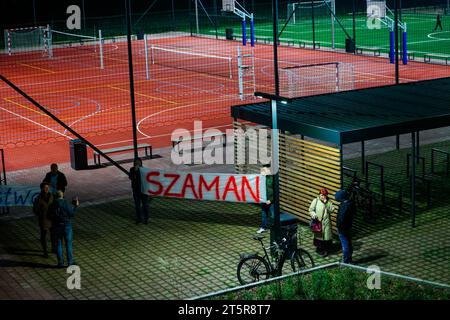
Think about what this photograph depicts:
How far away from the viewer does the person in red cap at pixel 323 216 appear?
19797mm

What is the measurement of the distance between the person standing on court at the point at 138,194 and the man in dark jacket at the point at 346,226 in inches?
214

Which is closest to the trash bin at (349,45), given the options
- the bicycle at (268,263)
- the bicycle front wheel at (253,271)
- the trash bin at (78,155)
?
the trash bin at (78,155)

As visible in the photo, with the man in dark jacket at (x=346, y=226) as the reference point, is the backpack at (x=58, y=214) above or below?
above

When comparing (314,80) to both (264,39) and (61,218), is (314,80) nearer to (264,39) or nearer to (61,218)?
(264,39)

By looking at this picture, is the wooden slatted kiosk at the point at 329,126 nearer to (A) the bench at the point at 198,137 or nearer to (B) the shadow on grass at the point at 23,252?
(A) the bench at the point at 198,137

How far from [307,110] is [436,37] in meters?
37.6

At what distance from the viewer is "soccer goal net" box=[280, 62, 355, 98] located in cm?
3981

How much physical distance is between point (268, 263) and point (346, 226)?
1.93 metres

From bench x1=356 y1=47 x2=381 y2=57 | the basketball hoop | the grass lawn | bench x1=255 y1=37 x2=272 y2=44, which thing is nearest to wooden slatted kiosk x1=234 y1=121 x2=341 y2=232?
the grass lawn

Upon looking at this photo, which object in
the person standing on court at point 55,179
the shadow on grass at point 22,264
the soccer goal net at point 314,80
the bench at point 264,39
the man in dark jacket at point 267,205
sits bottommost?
the shadow on grass at point 22,264

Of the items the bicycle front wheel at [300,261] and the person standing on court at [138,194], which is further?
the person standing on court at [138,194]

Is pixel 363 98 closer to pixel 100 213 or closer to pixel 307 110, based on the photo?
pixel 307 110

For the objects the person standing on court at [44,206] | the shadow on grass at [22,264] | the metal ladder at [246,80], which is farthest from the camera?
the metal ladder at [246,80]

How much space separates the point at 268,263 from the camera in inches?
718
